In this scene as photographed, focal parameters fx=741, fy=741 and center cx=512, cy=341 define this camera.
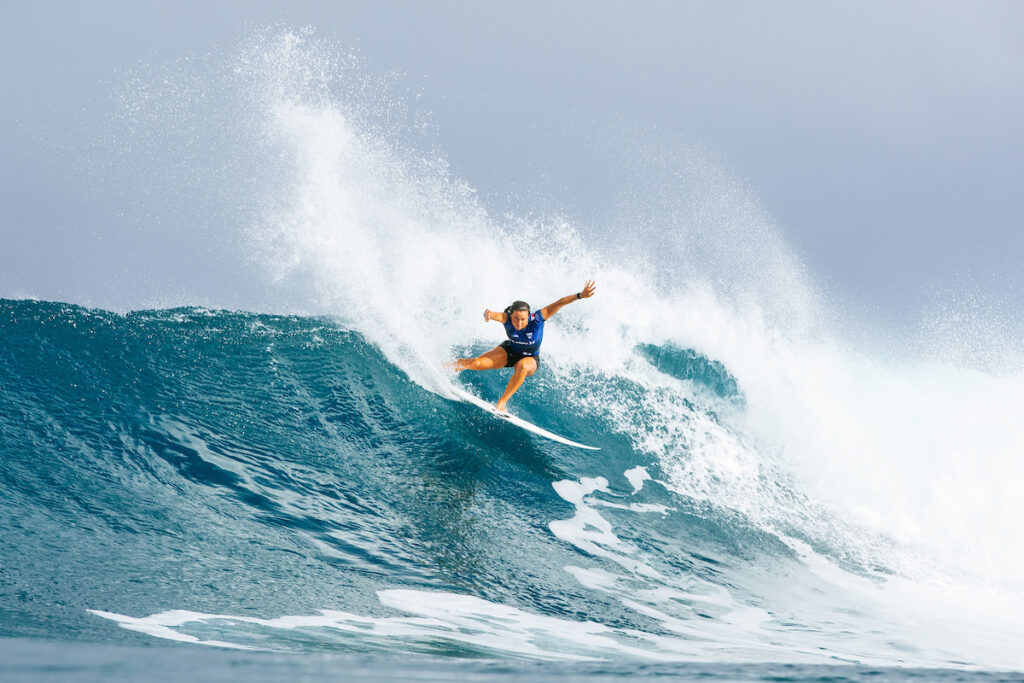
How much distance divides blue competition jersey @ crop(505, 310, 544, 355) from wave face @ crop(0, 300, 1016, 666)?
1038mm

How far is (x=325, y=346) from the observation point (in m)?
9.40

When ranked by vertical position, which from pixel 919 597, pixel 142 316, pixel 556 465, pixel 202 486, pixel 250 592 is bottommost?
pixel 250 592

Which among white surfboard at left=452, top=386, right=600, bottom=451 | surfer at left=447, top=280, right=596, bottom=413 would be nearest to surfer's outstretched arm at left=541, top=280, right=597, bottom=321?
surfer at left=447, top=280, right=596, bottom=413

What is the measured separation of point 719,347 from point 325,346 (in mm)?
6471

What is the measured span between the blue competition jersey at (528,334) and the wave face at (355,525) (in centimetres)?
104

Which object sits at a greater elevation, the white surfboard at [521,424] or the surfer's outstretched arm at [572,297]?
the surfer's outstretched arm at [572,297]

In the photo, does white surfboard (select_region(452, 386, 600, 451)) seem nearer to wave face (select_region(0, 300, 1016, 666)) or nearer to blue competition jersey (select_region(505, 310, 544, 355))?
Result: wave face (select_region(0, 300, 1016, 666))

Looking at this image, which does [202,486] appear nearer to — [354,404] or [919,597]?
[354,404]

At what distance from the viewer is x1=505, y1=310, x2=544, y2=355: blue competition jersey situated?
772 cm

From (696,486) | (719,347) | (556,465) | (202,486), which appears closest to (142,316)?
(202,486)

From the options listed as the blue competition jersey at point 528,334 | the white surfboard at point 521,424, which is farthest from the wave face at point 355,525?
the blue competition jersey at point 528,334

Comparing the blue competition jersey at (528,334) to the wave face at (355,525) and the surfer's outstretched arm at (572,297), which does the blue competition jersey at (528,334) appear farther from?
the wave face at (355,525)

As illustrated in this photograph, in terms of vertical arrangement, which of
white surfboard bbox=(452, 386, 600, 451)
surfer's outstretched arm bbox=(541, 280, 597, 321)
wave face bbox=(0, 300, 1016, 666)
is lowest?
wave face bbox=(0, 300, 1016, 666)

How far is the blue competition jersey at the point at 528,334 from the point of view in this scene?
772 cm
